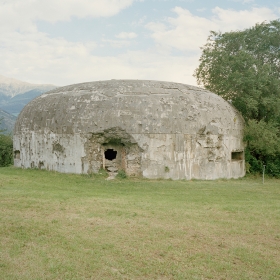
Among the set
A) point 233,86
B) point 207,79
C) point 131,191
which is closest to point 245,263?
point 131,191

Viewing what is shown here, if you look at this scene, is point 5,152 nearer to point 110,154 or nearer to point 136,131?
point 110,154

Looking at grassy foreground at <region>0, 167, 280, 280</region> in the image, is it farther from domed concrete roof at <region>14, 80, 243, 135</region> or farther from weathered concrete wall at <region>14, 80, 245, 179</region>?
domed concrete roof at <region>14, 80, 243, 135</region>

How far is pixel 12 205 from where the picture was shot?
750 cm

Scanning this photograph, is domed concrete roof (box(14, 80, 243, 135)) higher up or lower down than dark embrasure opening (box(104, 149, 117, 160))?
higher up

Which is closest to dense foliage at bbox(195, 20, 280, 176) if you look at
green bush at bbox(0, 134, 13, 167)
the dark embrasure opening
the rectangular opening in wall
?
the rectangular opening in wall

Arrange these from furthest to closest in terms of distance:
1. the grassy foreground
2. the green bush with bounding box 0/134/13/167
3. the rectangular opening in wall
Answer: the green bush with bounding box 0/134/13/167 → the rectangular opening in wall → the grassy foreground

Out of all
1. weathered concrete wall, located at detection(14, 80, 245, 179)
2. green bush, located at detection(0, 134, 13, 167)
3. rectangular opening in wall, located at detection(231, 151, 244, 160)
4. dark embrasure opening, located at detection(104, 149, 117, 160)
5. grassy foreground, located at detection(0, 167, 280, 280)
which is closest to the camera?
grassy foreground, located at detection(0, 167, 280, 280)

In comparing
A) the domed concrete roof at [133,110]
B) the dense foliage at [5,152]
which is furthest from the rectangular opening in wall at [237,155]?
the dense foliage at [5,152]

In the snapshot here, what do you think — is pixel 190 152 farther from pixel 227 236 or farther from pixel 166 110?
pixel 227 236

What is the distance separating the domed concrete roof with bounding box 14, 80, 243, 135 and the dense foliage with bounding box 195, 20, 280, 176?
1.80m

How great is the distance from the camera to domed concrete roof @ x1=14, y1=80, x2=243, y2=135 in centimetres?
1271

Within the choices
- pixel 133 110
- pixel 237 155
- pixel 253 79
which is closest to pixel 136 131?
pixel 133 110

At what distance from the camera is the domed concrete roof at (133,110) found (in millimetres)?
12711

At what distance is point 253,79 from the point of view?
1584 centimetres
